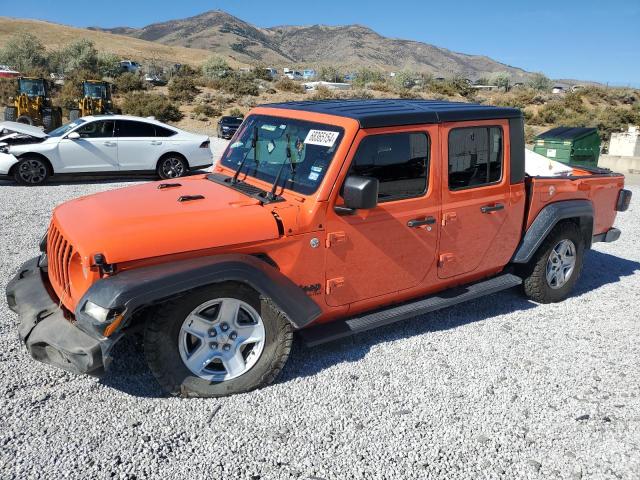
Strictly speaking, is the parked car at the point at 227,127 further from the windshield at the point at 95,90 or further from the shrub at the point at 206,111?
the shrub at the point at 206,111

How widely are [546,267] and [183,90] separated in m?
33.9

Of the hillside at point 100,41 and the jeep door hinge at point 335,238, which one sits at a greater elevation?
the hillside at point 100,41

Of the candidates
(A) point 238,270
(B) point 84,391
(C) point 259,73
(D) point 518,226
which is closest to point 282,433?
(A) point 238,270

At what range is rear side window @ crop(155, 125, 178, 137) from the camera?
38.8 feet

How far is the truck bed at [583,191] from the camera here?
490 cm

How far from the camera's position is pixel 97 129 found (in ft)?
36.9

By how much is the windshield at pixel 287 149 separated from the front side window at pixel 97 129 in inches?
306

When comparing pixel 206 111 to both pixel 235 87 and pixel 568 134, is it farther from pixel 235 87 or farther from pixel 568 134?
pixel 568 134

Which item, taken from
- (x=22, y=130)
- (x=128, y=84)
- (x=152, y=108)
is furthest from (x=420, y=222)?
(x=128, y=84)

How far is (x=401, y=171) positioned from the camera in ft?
13.0

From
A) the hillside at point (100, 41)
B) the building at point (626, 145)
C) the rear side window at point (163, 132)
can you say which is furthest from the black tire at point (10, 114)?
the hillside at point (100, 41)

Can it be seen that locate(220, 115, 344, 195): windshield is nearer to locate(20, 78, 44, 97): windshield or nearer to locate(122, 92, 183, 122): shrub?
locate(20, 78, 44, 97): windshield

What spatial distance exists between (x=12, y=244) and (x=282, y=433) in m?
5.23

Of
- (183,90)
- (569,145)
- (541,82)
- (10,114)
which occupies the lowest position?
(569,145)
